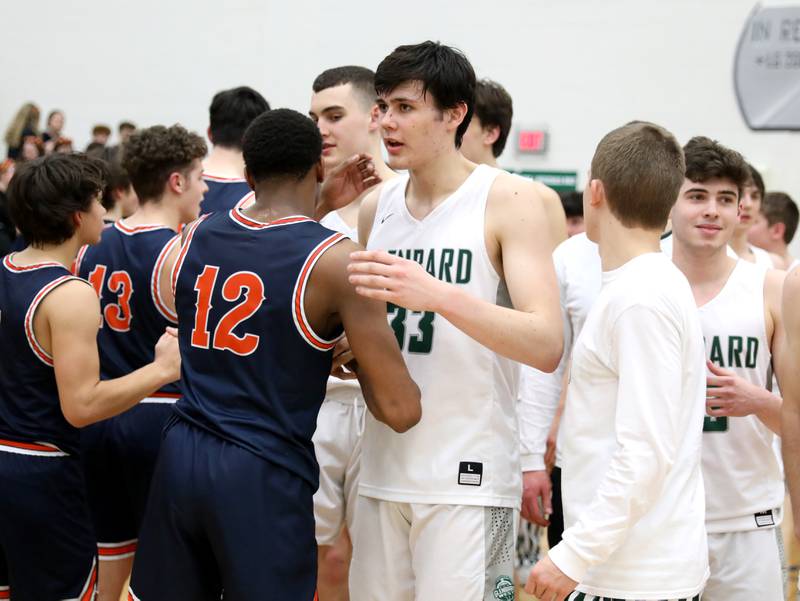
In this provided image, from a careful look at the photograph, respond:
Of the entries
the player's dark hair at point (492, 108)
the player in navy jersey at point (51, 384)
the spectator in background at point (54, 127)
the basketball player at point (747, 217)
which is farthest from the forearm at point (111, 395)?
the spectator in background at point (54, 127)

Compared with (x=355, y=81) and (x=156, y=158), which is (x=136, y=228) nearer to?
(x=156, y=158)

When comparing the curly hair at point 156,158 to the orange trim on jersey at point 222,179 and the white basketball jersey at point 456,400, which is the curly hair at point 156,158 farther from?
the white basketball jersey at point 456,400

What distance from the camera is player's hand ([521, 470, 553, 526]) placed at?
3561 millimetres

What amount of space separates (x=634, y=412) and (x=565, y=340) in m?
1.51

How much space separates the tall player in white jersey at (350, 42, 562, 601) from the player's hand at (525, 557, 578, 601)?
1.55 feet

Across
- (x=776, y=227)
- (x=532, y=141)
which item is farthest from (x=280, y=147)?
(x=532, y=141)

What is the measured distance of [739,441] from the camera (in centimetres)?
319

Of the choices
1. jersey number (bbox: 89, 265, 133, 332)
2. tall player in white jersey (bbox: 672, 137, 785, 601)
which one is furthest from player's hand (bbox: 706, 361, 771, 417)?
jersey number (bbox: 89, 265, 133, 332)

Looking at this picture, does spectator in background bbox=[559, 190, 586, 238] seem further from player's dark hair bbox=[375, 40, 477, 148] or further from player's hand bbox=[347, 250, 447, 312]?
player's hand bbox=[347, 250, 447, 312]

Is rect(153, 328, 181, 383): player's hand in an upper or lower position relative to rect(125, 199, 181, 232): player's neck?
lower

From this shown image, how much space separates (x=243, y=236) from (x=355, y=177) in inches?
30.6

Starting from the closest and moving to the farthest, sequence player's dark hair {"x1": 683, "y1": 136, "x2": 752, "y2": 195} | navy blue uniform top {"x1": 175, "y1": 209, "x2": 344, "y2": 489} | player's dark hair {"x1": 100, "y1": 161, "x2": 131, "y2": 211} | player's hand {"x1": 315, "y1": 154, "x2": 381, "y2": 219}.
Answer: navy blue uniform top {"x1": 175, "y1": 209, "x2": 344, "y2": 489}, player's dark hair {"x1": 683, "y1": 136, "x2": 752, "y2": 195}, player's hand {"x1": 315, "y1": 154, "x2": 381, "y2": 219}, player's dark hair {"x1": 100, "y1": 161, "x2": 131, "y2": 211}

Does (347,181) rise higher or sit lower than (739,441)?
higher

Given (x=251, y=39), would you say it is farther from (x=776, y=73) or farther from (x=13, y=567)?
(x=13, y=567)
